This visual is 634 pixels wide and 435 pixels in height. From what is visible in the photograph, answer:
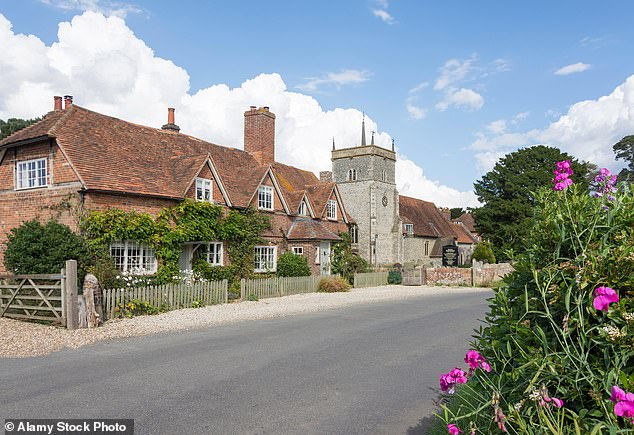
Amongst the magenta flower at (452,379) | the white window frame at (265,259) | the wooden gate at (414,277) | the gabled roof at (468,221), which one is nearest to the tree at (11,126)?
the white window frame at (265,259)

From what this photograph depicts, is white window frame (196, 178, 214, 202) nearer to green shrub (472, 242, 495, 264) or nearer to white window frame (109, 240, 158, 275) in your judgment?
white window frame (109, 240, 158, 275)

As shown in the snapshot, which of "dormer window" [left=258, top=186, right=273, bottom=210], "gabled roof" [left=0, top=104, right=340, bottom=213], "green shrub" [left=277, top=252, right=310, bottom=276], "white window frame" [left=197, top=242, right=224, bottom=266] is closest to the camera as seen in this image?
"gabled roof" [left=0, top=104, right=340, bottom=213]

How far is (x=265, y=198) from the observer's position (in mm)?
27766

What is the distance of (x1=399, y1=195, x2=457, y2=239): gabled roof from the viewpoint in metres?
57.0

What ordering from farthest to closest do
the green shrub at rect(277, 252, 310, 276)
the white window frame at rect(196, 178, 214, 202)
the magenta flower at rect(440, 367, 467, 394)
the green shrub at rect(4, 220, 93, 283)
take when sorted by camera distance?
1. the green shrub at rect(277, 252, 310, 276)
2. the white window frame at rect(196, 178, 214, 202)
3. the green shrub at rect(4, 220, 93, 283)
4. the magenta flower at rect(440, 367, 467, 394)

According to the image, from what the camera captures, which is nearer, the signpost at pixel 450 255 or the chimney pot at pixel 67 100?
the chimney pot at pixel 67 100

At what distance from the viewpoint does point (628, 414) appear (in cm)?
272

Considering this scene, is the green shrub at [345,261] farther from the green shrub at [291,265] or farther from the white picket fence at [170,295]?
the white picket fence at [170,295]

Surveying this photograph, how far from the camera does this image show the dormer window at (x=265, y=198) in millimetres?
27269

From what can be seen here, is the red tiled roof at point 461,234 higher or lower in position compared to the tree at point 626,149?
lower

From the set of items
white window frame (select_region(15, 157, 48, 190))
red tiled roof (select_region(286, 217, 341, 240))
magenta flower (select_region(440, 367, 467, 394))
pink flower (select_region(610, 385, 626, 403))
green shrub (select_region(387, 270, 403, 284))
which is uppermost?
white window frame (select_region(15, 157, 48, 190))

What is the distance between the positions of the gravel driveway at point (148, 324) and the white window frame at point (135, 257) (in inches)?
122

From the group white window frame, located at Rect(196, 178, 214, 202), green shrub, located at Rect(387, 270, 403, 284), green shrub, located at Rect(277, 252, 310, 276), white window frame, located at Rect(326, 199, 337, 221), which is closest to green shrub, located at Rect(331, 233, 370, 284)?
white window frame, located at Rect(326, 199, 337, 221)

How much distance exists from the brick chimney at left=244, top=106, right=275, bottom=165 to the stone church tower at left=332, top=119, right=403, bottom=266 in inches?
913
